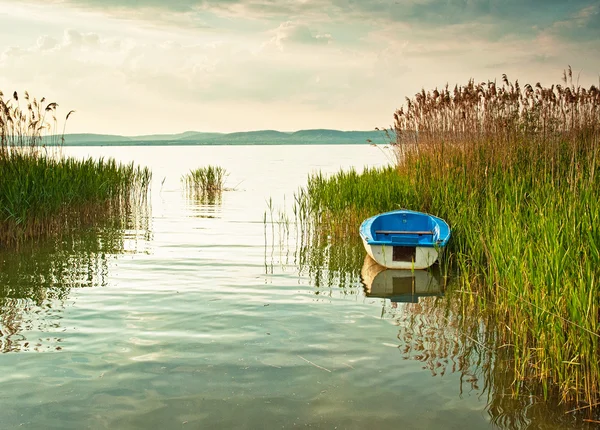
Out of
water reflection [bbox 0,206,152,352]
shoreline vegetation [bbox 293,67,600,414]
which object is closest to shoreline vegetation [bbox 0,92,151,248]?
water reflection [bbox 0,206,152,352]

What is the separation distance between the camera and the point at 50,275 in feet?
28.0

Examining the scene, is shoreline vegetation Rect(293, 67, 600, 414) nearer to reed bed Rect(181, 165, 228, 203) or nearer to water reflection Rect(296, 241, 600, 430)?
water reflection Rect(296, 241, 600, 430)

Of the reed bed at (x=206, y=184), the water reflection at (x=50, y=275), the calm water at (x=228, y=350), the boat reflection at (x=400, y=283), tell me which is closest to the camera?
the calm water at (x=228, y=350)

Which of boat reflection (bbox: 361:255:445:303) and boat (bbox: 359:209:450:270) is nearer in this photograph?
boat reflection (bbox: 361:255:445:303)

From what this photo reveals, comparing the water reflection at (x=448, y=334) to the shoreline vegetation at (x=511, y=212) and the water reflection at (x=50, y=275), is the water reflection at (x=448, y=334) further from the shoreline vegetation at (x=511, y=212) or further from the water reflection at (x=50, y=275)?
the water reflection at (x=50, y=275)

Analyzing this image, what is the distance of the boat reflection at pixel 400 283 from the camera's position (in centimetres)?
771

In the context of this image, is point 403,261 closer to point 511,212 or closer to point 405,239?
point 405,239

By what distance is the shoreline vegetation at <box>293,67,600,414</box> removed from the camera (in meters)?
4.50

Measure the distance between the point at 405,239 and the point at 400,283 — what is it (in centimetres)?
132

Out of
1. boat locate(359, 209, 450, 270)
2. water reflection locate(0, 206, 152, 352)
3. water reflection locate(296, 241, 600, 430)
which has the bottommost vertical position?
water reflection locate(296, 241, 600, 430)

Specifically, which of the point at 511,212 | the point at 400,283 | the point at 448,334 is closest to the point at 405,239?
the point at 400,283

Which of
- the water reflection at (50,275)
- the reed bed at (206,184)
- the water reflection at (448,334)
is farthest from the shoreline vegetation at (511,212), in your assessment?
the reed bed at (206,184)

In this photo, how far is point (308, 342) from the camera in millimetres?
5699

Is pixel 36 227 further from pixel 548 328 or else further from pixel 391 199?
pixel 548 328
